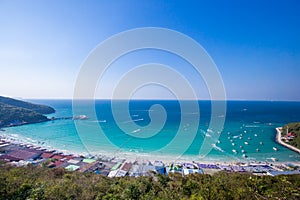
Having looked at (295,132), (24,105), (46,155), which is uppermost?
(24,105)

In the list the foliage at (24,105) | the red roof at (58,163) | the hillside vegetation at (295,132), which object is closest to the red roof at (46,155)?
the red roof at (58,163)

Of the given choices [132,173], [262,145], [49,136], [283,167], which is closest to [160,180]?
[132,173]

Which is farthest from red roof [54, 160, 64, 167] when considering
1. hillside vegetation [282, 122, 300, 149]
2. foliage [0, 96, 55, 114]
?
foliage [0, 96, 55, 114]

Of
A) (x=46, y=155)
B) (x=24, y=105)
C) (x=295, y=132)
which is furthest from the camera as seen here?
(x=24, y=105)

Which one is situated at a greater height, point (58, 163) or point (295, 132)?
point (295, 132)

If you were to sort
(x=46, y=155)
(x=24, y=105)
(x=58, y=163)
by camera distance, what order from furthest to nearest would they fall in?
(x=24, y=105), (x=46, y=155), (x=58, y=163)

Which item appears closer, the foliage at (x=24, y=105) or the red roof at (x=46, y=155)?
the red roof at (x=46, y=155)

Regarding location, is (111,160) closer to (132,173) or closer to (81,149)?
(132,173)

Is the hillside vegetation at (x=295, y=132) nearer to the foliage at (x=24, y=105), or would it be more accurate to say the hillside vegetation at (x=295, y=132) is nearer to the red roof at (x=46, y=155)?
the red roof at (x=46, y=155)

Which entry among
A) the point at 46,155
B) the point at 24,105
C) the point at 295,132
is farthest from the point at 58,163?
the point at 24,105

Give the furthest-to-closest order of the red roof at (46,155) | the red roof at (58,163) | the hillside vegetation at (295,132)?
the hillside vegetation at (295,132), the red roof at (46,155), the red roof at (58,163)

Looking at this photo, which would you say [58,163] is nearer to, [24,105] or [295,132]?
[295,132]

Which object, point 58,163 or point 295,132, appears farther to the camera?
point 295,132
